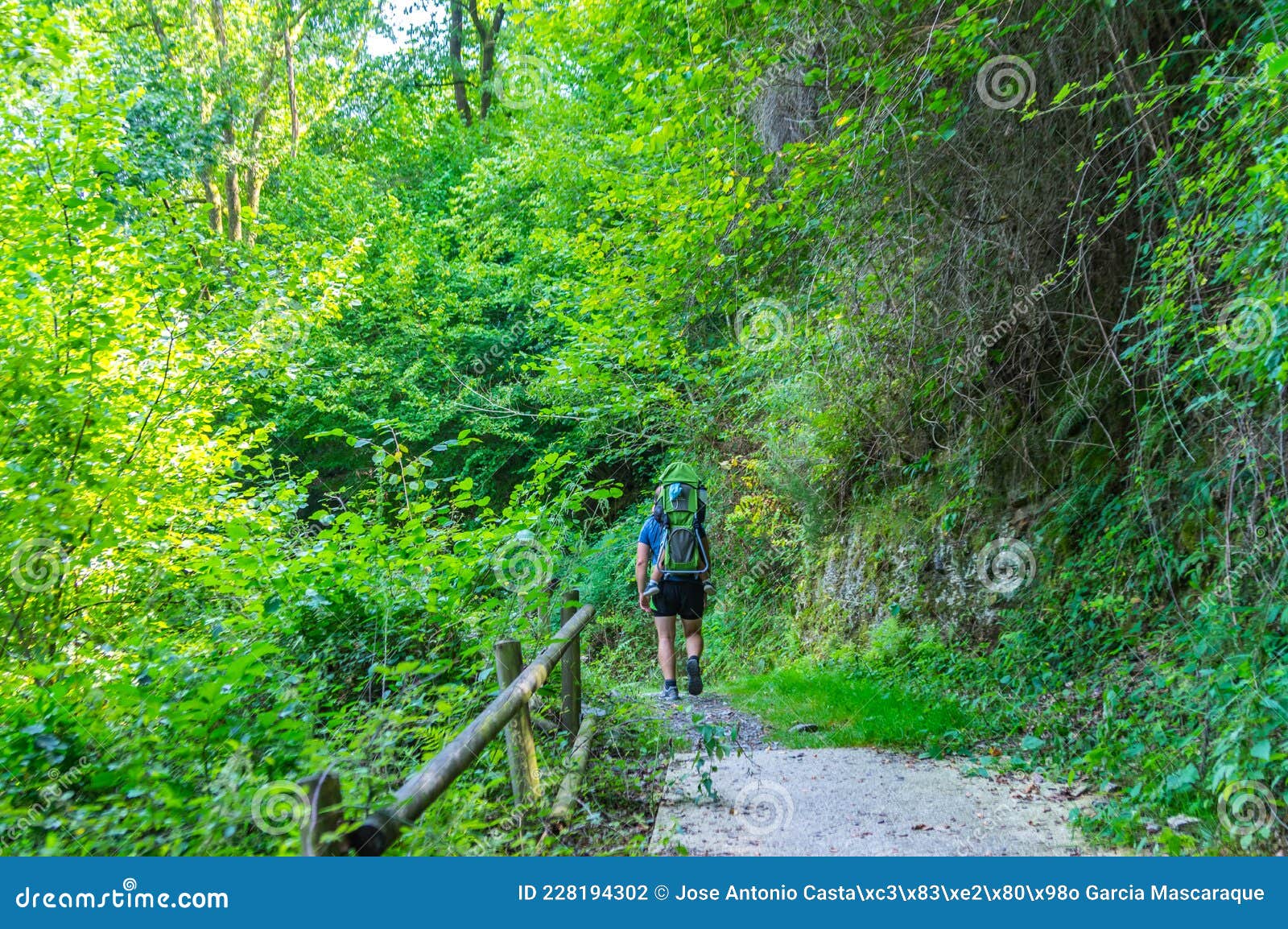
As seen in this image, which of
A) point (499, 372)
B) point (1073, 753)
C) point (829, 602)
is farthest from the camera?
point (499, 372)

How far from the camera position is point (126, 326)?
750cm

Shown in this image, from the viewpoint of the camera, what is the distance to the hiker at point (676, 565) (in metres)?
7.48

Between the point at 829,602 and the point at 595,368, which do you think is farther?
the point at 595,368

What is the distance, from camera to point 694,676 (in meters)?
7.55

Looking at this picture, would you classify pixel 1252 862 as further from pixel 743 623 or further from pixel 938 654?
pixel 743 623

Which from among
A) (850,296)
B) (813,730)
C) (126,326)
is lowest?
(813,730)

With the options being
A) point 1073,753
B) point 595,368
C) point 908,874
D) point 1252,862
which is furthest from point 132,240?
point 1252,862

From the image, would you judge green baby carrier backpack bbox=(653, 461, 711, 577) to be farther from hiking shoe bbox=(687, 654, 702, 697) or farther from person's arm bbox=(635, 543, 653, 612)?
hiking shoe bbox=(687, 654, 702, 697)

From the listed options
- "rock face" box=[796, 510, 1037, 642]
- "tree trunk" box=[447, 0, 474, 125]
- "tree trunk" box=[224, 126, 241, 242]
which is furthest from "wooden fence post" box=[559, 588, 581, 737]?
"tree trunk" box=[447, 0, 474, 125]

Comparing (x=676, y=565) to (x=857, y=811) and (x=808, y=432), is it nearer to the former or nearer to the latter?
(x=857, y=811)

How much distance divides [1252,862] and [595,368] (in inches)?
378

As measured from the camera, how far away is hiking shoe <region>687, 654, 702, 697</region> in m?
7.56

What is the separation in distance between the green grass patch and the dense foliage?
13cm

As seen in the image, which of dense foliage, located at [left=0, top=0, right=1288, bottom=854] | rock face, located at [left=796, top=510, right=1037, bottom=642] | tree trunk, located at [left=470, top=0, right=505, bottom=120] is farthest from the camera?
tree trunk, located at [left=470, top=0, right=505, bottom=120]
